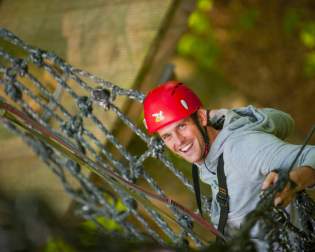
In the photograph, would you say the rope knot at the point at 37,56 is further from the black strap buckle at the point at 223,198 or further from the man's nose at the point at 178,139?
the black strap buckle at the point at 223,198

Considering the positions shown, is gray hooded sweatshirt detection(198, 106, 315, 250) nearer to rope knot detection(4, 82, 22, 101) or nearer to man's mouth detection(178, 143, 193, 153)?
man's mouth detection(178, 143, 193, 153)

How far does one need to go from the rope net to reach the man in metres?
0.21

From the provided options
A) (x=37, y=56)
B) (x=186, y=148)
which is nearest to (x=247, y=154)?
(x=186, y=148)

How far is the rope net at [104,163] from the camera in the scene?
2.87 meters

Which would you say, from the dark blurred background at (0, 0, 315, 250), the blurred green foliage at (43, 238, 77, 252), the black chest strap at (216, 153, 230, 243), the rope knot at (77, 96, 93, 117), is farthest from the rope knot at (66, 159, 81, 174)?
the blurred green foliage at (43, 238, 77, 252)

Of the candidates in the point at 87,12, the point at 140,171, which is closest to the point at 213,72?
the point at 87,12

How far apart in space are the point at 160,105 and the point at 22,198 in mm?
1364

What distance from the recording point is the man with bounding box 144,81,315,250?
2.64 metres

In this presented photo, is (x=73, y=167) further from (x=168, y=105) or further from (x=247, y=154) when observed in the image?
(x=247, y=154)

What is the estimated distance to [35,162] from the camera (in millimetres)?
5852

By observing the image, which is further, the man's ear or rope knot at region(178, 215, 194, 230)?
rope knot at region(178, 215, 194, 230)

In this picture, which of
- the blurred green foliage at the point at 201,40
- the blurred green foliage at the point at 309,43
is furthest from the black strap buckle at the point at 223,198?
the blurred green foliage at the point at 309,43

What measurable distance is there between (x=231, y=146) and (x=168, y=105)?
50cm

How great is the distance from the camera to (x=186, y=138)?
3123 millimetres
